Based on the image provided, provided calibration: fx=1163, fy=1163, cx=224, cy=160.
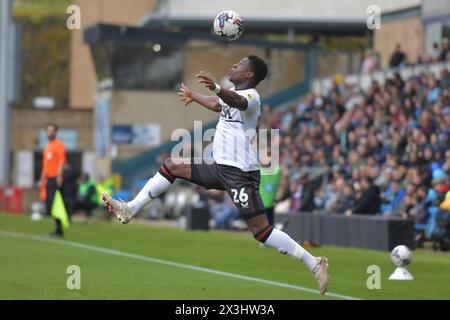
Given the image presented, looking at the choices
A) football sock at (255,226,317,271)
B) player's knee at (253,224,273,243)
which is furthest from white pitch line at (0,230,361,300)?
player's knee at (253,224,273,243)

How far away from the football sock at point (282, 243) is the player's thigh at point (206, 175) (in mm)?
707

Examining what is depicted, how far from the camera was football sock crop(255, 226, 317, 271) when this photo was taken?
1285 cm

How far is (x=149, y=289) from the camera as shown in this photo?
13711 mm

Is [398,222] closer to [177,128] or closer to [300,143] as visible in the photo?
[300,143]

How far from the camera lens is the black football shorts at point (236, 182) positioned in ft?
42.0

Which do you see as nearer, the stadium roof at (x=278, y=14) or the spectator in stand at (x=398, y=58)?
the spectator in stand at (x=398, y=58)

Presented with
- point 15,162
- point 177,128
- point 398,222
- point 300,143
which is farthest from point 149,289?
point 15,162

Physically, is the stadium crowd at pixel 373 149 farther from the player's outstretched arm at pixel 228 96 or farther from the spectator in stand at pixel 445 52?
the player's outstretched arm at pixel 228 96

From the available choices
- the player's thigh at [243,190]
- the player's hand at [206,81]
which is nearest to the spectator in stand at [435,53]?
the player's thigh at [243,190]

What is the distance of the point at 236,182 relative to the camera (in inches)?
507

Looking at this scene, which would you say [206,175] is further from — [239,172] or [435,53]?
[435,53]

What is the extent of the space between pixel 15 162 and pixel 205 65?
49.9 feet

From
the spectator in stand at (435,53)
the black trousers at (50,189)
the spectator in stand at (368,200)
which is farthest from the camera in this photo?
the spectator in stand at (435,53)

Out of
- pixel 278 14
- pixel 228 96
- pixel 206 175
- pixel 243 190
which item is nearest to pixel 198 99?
pixel 228 96
